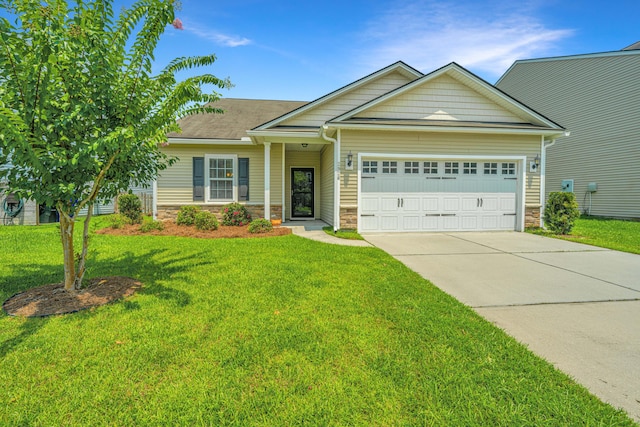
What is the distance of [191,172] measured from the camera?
10.6 metres

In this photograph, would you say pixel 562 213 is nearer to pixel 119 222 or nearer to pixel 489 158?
pixel 489 158

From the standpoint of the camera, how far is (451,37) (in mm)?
8719

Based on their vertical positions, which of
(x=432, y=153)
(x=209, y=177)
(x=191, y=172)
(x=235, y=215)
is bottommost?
(x=235, y=215)

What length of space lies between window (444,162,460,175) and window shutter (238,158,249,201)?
21.6ft

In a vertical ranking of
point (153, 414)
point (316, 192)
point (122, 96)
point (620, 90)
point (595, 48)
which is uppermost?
point (595, 48)

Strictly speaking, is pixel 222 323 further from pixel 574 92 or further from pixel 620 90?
pixel 574 92

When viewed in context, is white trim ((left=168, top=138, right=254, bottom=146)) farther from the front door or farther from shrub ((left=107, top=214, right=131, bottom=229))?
shrub ((left=107, top=214, right=131, bottom=229))

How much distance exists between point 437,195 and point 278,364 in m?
7.73

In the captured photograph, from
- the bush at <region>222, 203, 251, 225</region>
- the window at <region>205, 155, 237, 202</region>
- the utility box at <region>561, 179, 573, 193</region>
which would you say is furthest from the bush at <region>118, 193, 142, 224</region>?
the utility box at <region>561, 179, 573, 193</region>

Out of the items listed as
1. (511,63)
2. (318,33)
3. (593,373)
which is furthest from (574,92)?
(593,373)

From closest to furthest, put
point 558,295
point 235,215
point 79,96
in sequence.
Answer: point 79,96
point 558,295
point 235,215

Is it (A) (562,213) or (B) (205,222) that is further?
(B) (205,222)

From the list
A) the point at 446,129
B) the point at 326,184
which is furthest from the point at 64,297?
the point at 446,129

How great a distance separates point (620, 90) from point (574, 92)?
1943 mm
